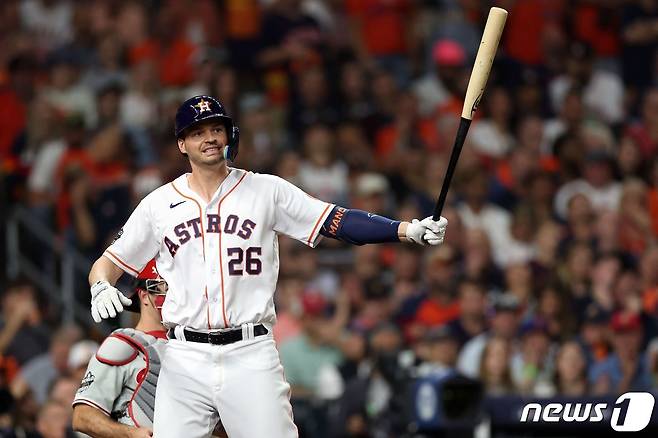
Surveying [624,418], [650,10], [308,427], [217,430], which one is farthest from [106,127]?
[624,418]

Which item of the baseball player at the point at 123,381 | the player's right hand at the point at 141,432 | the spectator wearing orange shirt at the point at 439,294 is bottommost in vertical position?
the spectator wearing orange shirt at the point at 439,294

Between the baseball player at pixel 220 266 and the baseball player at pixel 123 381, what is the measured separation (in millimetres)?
320

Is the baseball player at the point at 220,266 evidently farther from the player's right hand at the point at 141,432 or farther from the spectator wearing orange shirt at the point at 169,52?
the spectator wearing orange shirt at the point at 169,52

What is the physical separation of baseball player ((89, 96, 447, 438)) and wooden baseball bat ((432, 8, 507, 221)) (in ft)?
1.04

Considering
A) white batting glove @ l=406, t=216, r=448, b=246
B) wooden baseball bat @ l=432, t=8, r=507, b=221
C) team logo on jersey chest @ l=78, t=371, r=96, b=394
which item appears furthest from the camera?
team logo on jersey chest @ l=78, t=371, r=96, b=394

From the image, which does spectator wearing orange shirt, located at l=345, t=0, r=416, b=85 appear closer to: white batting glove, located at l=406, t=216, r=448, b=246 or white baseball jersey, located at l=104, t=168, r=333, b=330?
white baseball jersey, located at l=104, t=168, r=333, b=330

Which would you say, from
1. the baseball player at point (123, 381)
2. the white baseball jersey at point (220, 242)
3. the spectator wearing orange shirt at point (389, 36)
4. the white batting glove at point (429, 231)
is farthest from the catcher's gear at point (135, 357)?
the spectator wearing orange shirt at point (389, 36)

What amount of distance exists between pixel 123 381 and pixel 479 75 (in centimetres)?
196

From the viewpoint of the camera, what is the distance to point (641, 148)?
12.3 metres

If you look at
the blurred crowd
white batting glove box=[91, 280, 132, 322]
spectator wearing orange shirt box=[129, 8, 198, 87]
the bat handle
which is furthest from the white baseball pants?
spectator wearing orange shirt box=[129, 8, 198, 87]

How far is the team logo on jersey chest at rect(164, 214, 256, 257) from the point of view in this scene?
6086 mm

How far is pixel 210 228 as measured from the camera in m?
6.09

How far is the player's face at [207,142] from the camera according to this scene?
20.0ft

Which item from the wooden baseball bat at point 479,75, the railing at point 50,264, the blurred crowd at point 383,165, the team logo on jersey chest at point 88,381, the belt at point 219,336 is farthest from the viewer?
the railing at point 50,264
